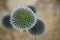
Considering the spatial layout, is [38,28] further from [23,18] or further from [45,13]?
[45,13]

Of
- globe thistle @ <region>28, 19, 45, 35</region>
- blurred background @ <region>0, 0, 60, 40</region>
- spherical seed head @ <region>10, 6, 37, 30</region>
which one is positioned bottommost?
spherical seed head @ <region>10, 6, 37, 30</region>

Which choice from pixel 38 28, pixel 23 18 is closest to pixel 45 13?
pixel 38 28

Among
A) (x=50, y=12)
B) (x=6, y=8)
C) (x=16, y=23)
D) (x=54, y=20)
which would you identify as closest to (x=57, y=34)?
(x=54, y=20)

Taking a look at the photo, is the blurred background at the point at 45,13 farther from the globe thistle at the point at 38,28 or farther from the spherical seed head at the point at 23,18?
the spherical seed head at the point at 23,18

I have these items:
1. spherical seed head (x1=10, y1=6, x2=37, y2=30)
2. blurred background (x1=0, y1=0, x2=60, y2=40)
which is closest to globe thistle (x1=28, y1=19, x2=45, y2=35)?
spherical seed head (x1=10, y1=6, x2=37, y2=30)

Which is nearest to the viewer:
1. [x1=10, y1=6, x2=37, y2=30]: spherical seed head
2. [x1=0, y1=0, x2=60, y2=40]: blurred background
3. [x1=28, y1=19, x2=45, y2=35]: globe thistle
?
[x1=10, y1=6, x2=37, y2=30]: spherical seed head

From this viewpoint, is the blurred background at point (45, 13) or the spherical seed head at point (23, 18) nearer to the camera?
the spherical seed head at point (23, 18)

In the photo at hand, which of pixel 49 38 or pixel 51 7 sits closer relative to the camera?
pixel 49 38

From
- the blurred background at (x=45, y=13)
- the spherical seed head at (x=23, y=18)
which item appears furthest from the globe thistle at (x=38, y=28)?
the blurred background at (x=45, y=13)

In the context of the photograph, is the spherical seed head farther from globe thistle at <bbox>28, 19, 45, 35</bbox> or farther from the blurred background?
the blurred background

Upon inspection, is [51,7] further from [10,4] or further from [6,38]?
[6,38]

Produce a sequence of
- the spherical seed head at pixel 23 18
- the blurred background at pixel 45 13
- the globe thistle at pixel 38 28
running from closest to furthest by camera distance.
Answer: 1. the spherical seed head at pixel 23 18
2. the globe thistle at pixel 38 28
3. the blurred background at pixel 45 13
